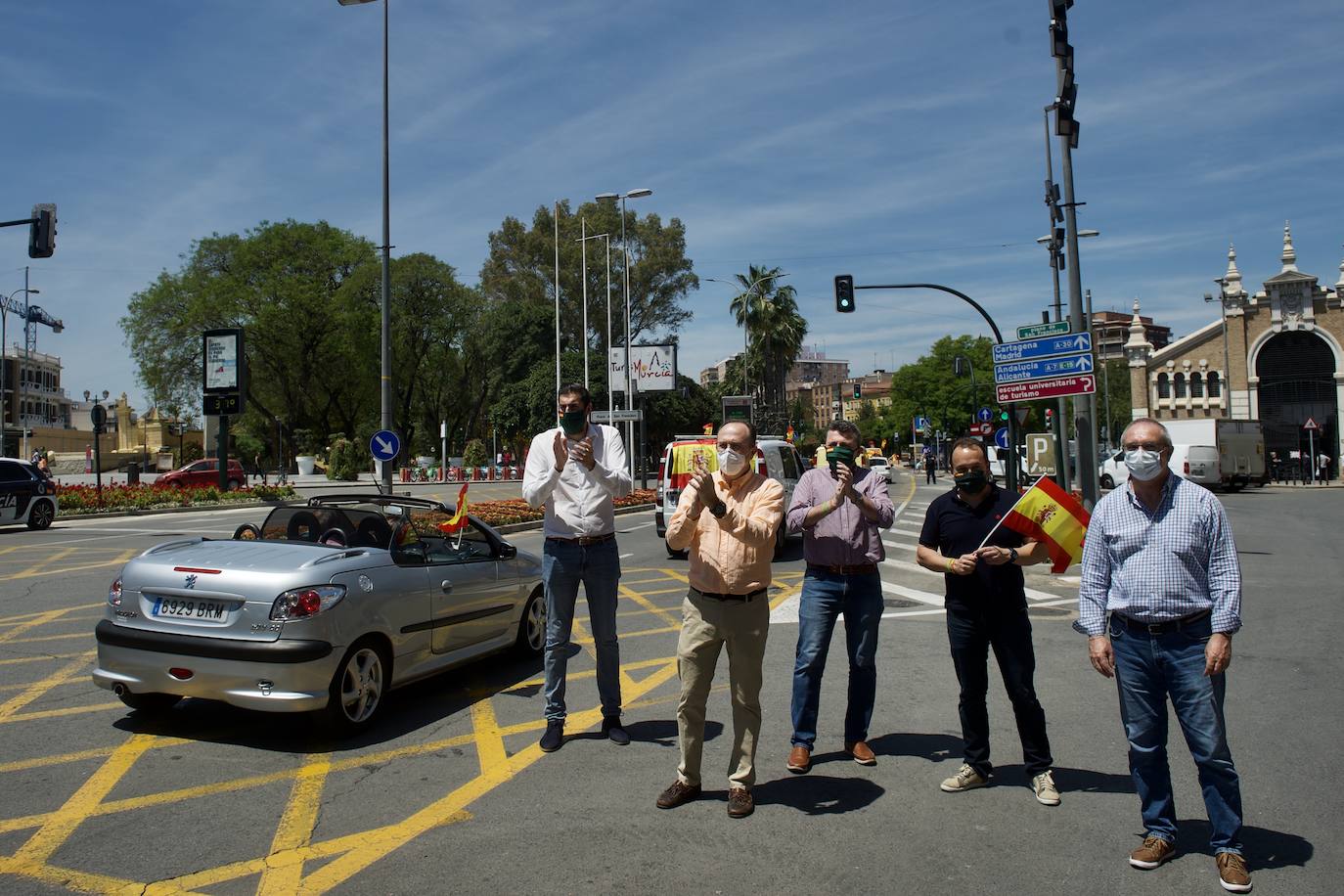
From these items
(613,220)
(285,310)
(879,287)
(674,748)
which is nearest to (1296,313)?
(613,220)

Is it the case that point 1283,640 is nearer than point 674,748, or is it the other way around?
point 674,748

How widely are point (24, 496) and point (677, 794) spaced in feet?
71.5

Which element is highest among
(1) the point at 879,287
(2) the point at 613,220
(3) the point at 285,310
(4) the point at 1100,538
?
(2) the point at 613,220

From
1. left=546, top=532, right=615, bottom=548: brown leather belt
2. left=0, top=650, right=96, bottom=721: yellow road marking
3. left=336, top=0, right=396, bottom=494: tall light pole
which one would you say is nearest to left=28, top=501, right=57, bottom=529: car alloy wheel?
left=336, top=0, right=396, bottom=494: tall light pole

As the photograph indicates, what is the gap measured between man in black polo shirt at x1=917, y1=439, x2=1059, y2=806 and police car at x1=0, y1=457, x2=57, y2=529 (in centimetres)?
2222

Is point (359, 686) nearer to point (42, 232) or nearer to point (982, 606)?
point (982, 606)

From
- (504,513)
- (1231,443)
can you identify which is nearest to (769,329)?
(1231,443)

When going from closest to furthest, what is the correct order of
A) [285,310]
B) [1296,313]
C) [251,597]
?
[251,597] < [285,310] < [1296,313]

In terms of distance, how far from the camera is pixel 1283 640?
8445mm

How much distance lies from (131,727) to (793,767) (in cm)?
400

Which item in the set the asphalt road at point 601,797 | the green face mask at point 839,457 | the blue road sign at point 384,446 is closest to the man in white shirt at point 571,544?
the asphalt road at point 601,797

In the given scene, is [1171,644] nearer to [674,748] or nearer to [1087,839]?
[1087,839]

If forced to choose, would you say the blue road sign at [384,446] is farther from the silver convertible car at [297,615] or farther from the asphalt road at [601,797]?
the silver convertible car at [297,615]

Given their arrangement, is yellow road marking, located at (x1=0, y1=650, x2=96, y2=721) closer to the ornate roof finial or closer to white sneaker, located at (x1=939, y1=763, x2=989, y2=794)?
white sneaker, located at (x1=939, y1=763, x2=989, y2=794)
